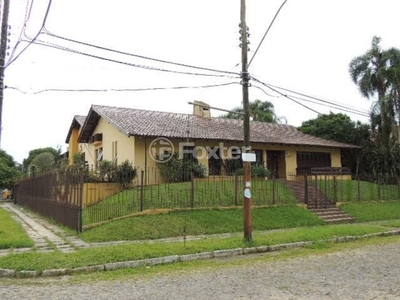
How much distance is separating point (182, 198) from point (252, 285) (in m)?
8.18

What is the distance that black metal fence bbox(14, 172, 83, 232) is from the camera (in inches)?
504

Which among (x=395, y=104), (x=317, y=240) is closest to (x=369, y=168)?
(x=395, y=104)

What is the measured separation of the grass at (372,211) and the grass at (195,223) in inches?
109

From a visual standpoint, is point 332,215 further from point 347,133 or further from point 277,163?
point 347,133

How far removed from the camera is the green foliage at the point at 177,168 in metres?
20.1

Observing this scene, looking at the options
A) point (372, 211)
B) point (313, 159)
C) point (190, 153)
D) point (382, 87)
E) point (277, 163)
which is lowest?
point (372, 211)

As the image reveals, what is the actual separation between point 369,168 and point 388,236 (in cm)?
1835

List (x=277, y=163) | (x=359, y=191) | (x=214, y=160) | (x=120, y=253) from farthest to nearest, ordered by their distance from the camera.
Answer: (x=277, y=163) → (x=214, y=160) → (x=359, y=191) → (x=120, y=253)

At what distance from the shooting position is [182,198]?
1464 centimetres

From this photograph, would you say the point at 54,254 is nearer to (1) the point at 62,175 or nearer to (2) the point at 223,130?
(1) the point at 62,175

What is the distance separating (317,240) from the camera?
11500 mm

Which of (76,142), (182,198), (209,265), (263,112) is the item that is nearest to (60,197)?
(182,198)

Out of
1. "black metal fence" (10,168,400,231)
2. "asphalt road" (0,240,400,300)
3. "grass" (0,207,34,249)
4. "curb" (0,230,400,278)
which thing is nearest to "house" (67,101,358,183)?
"black metal fence" (10,168,400,231)

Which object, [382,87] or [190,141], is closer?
[190,141]
